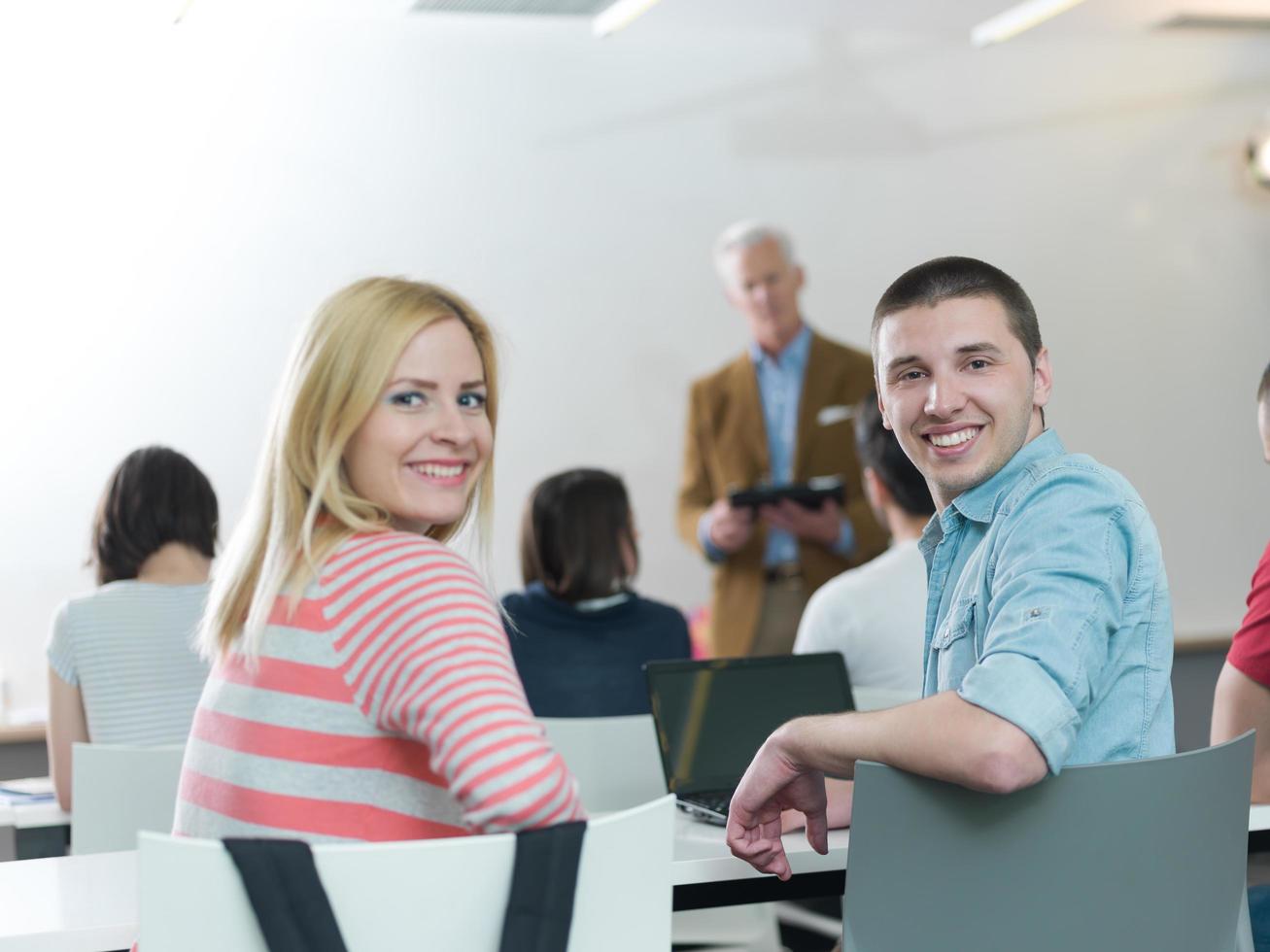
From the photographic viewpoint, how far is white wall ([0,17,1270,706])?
4656 mm

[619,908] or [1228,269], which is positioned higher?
[1228,269]

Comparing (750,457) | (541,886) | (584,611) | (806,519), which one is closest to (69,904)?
(541,886)

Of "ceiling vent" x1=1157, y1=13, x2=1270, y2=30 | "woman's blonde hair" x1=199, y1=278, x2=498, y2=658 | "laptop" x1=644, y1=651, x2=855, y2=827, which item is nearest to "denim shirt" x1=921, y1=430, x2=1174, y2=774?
"laptop" x1=644, y1=651, x2=855, y2=827

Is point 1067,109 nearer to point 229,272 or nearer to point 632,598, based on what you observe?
point 229,272

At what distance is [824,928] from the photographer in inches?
168

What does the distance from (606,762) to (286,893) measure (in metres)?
1.32

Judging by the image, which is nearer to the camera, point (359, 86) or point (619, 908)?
point (619, 908)

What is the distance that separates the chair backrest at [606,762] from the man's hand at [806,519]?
6.89 ft

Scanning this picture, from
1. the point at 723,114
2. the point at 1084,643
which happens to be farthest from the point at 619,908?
the point at 723,114

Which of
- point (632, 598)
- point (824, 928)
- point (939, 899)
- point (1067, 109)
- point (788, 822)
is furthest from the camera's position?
point (1067, 109)

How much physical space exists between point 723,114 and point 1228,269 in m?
2.23

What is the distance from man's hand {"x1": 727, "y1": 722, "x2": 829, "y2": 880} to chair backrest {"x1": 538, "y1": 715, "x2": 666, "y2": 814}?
30.2 inches

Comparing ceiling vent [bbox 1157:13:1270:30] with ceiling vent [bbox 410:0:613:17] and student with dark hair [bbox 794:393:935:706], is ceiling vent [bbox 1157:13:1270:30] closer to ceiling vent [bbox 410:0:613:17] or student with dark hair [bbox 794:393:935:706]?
ceiling vent [bbox 410:0:613:17]

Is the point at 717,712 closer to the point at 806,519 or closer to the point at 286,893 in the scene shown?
the point at 286,893
